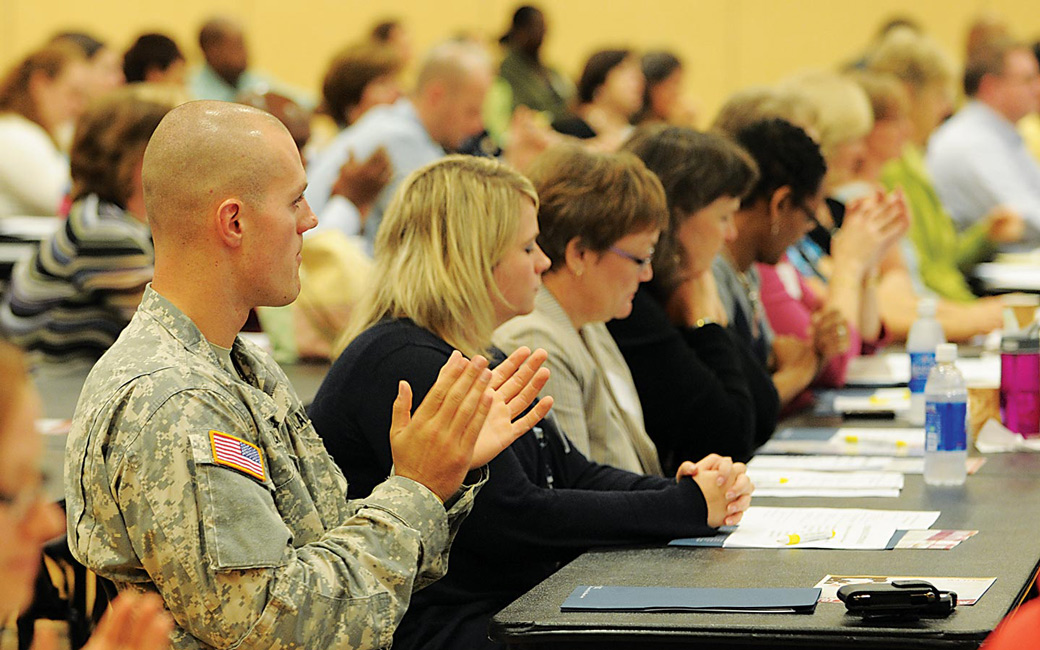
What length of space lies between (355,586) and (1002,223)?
14.2 feet

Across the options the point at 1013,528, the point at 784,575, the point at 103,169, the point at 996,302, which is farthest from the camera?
the point at 996,302

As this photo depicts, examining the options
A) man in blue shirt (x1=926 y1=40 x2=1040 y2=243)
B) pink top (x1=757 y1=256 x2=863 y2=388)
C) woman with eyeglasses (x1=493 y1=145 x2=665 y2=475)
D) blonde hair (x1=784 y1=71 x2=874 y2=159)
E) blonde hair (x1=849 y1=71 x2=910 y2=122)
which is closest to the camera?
woman with eyeglasses (x1=493 y1=145 x2=665 y2=475)

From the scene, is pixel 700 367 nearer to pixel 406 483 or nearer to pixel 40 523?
pixel 406 483

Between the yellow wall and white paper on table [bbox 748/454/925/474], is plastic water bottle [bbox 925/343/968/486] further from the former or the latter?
the yellow wall

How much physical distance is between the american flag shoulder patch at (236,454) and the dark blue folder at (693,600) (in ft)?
1.51

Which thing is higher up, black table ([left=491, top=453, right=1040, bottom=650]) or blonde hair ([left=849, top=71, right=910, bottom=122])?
blonde hair ([left=849, top=71, right=910, bottom=122])

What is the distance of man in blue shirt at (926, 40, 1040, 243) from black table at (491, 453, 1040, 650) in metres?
4.13

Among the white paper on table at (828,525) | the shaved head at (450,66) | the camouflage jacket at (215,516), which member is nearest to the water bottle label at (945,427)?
the white paper on table at (828,525)

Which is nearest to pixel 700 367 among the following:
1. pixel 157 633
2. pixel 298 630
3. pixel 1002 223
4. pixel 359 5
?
pixel 298 630

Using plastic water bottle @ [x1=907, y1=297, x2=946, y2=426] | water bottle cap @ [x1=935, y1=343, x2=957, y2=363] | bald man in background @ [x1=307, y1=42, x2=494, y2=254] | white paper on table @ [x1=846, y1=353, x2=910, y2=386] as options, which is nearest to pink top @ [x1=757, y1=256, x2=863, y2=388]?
white paper on table @ [x1=846, y1=353, x2=910, y2=386]

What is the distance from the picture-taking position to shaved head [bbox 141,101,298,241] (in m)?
1.63

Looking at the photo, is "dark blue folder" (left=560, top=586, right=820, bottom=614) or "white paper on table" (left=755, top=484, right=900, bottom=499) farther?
"white paper on table" (left=755, top=484, right=900, bottom=499)

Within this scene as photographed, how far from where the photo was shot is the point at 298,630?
1.51 metres

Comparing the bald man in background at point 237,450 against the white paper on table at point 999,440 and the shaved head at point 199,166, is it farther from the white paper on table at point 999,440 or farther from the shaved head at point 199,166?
the white paper on table at point 999,440
